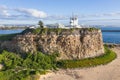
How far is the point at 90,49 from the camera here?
164 ft

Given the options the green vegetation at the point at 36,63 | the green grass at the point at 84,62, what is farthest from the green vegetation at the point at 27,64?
the green grass at the point at 84,62

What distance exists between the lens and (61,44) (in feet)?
159

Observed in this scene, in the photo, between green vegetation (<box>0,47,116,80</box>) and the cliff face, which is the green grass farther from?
the cliff face

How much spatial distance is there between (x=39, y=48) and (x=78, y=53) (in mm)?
6699

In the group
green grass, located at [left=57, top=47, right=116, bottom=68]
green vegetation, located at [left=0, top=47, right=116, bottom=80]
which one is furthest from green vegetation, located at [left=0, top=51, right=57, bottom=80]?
green grass, located at [left=57, top=47, right=116, bottom=68]

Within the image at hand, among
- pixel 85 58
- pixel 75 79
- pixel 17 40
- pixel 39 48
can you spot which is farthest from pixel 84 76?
pixel 17 40

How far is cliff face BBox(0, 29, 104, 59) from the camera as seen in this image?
48.4m

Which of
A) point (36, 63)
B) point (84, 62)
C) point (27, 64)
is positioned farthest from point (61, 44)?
point (27, 64)

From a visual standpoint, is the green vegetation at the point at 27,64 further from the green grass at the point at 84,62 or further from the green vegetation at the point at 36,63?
the green grass at the point at 84,62

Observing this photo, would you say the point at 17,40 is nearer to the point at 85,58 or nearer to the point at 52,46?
the point at 52,46

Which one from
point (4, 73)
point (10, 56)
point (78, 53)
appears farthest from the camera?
point (78, 53)

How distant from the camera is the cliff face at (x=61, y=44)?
48438 mm

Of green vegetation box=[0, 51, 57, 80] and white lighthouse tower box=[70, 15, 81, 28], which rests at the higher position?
white lighthouse tower box=[70, 15, 81, 28]

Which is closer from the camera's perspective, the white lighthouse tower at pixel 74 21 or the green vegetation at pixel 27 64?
the green vegetation at pixel 27 64
